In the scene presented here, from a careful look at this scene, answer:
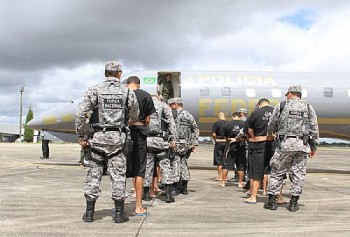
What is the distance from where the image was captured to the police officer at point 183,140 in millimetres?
8477

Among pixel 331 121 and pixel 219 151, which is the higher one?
pixel 331 121

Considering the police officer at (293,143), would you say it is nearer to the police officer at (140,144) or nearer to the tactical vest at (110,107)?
the police officer at (140,144)

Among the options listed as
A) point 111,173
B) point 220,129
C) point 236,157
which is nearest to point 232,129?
point 220,129

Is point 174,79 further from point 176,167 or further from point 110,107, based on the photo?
point 110,107

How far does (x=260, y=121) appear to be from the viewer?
312 inches

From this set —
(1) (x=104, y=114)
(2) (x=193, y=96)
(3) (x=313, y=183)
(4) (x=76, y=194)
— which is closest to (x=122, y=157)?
(1) (x=104, y=114)

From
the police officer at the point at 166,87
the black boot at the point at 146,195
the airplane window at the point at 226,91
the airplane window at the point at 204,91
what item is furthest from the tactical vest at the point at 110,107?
the police officer at the point at 166,87

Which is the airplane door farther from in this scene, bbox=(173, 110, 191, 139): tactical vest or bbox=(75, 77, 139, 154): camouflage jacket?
bbox=(75, 77, 139, 154): camouflage jacket

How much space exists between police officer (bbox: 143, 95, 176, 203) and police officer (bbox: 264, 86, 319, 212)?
1.92 m

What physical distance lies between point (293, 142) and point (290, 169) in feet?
1.82

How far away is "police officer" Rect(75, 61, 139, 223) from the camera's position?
5.52 meters

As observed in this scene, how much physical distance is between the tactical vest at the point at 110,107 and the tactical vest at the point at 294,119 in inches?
122

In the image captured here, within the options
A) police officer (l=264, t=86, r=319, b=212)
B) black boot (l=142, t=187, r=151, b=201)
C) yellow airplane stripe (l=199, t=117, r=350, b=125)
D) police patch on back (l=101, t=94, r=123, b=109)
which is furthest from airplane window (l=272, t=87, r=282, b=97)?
police patch on back (l=101, t=94, r=123, b=109)

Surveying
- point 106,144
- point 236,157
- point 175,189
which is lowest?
point 175,189
